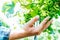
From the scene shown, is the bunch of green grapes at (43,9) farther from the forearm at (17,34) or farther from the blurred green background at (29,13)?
the forearm at (17,34)

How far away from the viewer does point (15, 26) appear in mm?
1130

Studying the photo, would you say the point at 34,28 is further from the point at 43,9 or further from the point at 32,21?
the point at 43,9

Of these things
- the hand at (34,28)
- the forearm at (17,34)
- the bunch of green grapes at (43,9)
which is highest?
the bunch of green grapes at (43,9)

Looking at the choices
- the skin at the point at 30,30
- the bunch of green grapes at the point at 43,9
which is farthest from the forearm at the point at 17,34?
the bunch of green grapes at the point at 43,9

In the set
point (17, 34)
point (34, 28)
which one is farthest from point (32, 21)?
point (17, 34)

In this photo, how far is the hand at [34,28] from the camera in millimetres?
1131

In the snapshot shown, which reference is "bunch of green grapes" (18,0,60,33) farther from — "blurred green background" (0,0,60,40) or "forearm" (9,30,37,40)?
"forearm" (9,30,37,40)

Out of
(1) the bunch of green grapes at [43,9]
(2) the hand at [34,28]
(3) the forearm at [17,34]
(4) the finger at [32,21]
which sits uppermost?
(1) the bunch of green grapes at [43,9]

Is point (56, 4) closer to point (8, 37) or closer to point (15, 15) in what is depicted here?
point (15, 15)

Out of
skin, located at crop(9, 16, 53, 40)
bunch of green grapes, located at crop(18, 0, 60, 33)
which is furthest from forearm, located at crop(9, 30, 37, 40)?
bunch of green grapes, located at crop(18, 0, 60, 33)

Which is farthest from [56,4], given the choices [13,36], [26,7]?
[13,36]

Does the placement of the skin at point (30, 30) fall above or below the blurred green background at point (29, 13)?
below

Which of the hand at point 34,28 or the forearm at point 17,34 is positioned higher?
the hand at point 34,28

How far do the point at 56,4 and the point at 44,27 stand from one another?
26 cm
